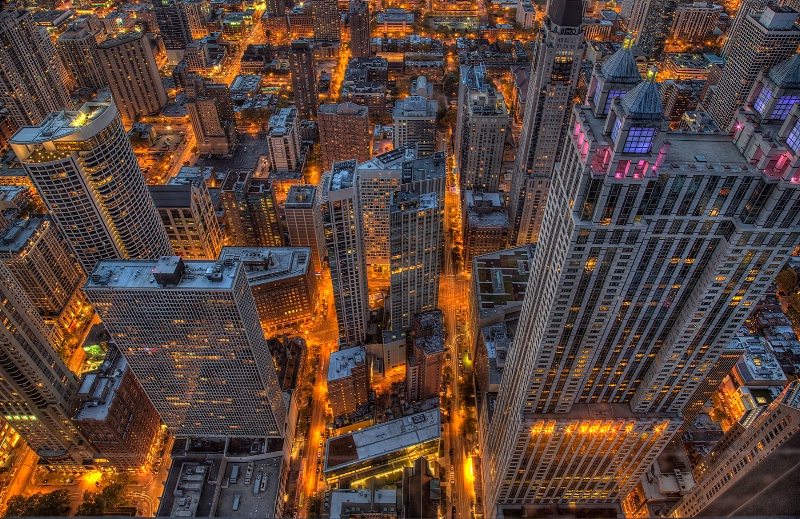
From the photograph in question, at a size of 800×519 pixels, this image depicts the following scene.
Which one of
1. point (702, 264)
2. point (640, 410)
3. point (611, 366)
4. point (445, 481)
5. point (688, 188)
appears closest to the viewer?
point (688, 188)

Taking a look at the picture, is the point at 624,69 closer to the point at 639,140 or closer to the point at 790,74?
the point at 639,140

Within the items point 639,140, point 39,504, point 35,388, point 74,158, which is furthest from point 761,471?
point 74,158

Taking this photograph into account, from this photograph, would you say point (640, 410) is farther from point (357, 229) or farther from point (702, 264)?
point (357, 229)

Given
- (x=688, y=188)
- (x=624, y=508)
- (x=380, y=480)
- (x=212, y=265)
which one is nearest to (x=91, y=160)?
(x=212, y=265)

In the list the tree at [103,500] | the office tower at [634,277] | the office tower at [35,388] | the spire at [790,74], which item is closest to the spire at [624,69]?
the office tower at [634,277]

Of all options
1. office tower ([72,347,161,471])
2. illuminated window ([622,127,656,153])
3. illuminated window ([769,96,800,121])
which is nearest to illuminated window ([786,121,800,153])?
illuminated window ([769,96,800,121])

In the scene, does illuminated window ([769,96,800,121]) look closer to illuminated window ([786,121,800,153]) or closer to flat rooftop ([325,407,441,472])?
illuminated window ([786,121,800,153])
